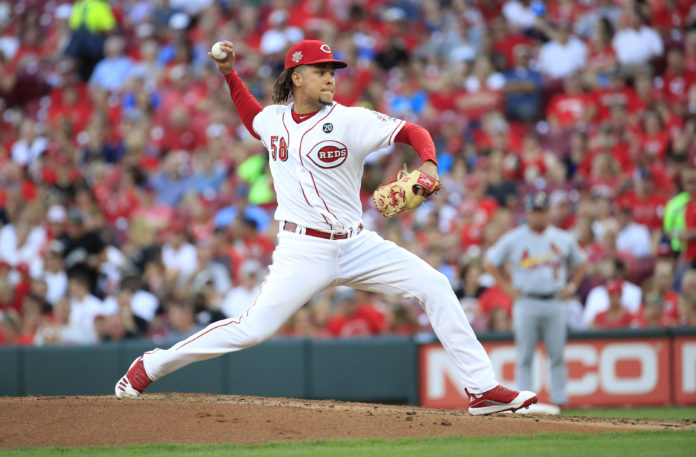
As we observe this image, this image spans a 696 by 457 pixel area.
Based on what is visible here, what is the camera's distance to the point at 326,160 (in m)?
5.46

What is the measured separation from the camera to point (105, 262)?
1190 cm

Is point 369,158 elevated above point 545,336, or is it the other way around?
point 369,158

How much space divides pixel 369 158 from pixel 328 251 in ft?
22.9

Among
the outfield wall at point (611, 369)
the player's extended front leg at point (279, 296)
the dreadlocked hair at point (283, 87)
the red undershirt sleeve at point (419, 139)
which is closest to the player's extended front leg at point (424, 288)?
the player's extended front leg at point (279, 296)

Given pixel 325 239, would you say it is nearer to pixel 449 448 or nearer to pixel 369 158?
pixel 449 448

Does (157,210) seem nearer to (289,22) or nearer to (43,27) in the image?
(289,22)

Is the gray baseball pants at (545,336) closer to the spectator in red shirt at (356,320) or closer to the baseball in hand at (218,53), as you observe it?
the spectator in red shirt at (356,320)

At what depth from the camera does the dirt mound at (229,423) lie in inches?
215

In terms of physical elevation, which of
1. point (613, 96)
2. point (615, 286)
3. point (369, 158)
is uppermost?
point (613, 96)

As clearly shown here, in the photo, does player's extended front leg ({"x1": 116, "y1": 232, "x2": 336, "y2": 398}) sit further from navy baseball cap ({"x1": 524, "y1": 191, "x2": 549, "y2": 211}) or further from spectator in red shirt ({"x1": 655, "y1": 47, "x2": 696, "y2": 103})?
spectator in red shirt ({"x1": 655, "y1": 47, "x2": 696, "y2": 103})

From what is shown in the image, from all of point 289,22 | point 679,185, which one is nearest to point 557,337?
point 679,185

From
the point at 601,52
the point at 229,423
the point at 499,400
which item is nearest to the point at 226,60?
the point at 229,423

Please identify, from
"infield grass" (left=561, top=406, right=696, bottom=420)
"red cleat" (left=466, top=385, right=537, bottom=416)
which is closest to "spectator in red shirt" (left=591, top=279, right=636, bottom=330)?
"infield grass" (left=561, top=406, right=696, bottom=420)

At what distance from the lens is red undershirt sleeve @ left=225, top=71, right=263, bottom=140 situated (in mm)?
5965
